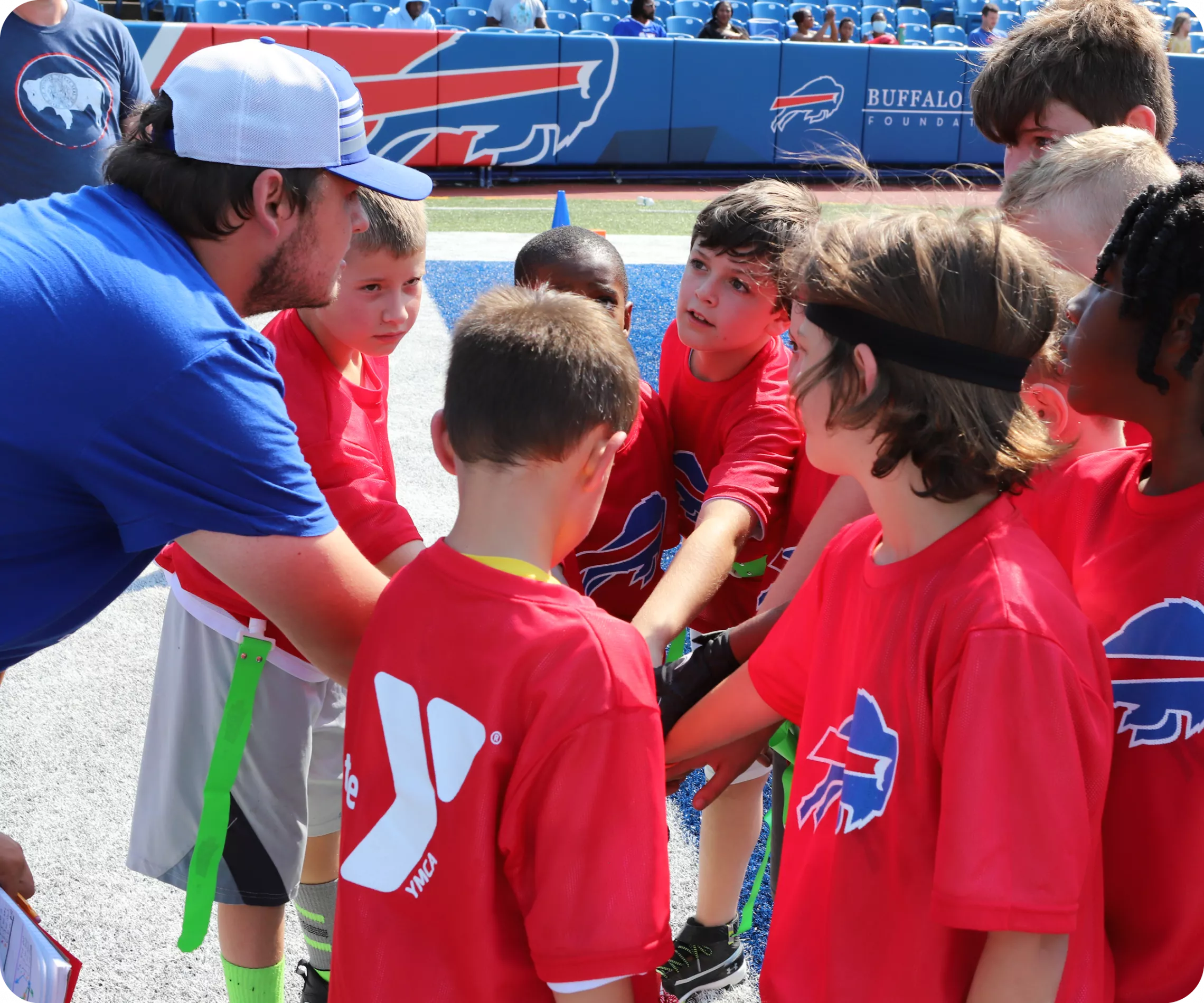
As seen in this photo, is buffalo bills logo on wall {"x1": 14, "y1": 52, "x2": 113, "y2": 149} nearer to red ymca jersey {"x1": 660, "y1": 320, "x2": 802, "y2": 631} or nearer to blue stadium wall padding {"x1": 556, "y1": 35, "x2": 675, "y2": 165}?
red ymca jersey {"x1": 660, "y1": 320, "x2": 802, "y2": 631}

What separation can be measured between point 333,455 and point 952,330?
3.80ft

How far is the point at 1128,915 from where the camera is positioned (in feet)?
4.69

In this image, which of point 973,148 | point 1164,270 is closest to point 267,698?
point 1164,270

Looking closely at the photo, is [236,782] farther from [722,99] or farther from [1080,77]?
[722,99]

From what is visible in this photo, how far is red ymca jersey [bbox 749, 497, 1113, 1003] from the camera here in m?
1.18

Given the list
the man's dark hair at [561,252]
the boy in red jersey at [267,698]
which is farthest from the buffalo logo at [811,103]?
the boy in red jersey at [267,698]

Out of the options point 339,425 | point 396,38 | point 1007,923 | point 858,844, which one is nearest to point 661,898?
point 858,844

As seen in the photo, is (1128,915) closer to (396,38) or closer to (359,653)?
(359,653)

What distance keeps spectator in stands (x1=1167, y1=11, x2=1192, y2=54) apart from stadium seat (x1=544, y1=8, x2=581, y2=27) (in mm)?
9047

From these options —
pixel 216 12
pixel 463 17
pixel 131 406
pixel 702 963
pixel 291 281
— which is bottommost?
pixel 702 963

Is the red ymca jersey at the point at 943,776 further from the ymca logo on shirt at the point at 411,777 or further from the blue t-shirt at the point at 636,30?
the blue t-shirt at the point at 636,30

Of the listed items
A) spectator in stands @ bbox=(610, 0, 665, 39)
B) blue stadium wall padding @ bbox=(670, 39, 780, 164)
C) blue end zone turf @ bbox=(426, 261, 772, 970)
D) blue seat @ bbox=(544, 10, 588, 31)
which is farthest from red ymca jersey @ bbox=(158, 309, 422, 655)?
blue seat @ bbox=(544, 10, 588, 31)

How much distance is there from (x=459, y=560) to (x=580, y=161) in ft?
47.2

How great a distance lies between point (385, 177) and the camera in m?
1.92
